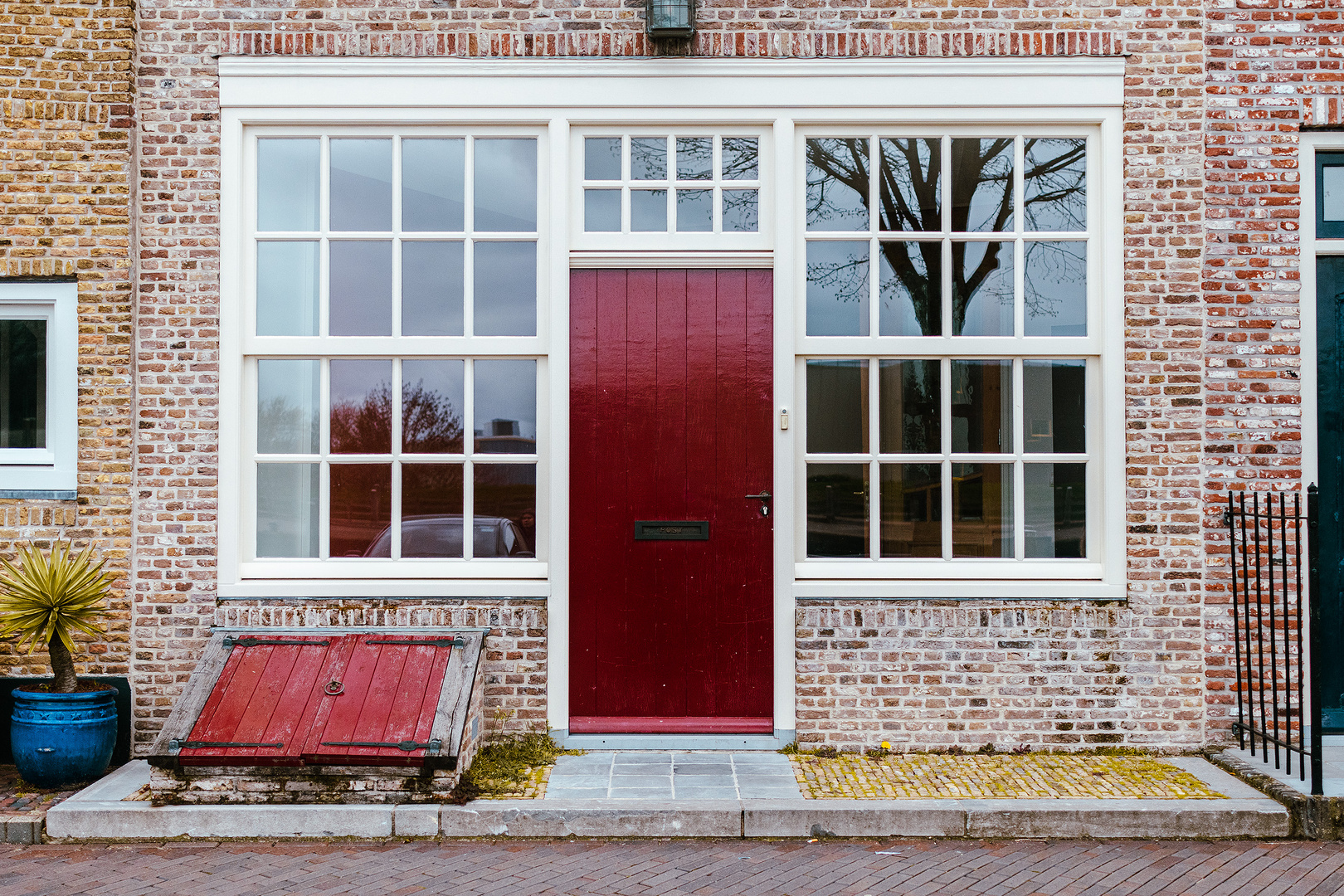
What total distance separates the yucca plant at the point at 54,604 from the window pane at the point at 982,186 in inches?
211

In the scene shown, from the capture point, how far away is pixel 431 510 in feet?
18.9

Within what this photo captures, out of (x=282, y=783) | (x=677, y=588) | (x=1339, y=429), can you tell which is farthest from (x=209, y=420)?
(x=1339, y=429)

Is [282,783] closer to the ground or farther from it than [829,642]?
closer to the ground

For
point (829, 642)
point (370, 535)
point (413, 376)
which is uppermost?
point (413, 376)

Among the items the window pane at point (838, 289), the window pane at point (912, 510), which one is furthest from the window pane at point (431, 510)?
the window pane at point (912, 510)

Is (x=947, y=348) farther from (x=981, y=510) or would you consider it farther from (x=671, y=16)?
(x=671, y=16)

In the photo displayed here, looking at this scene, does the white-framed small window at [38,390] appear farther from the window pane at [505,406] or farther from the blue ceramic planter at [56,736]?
the window pane at [505,406]

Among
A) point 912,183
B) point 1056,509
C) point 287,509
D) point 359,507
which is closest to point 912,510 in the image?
point 1056,509

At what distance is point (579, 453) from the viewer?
5.69 meters

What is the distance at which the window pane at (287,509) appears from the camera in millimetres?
5777

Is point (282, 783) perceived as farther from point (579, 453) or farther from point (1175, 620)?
point (1175, 620)

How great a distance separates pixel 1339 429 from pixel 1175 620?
5.17ft

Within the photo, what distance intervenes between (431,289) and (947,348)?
312 cm

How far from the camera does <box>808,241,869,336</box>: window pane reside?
19.0ft
